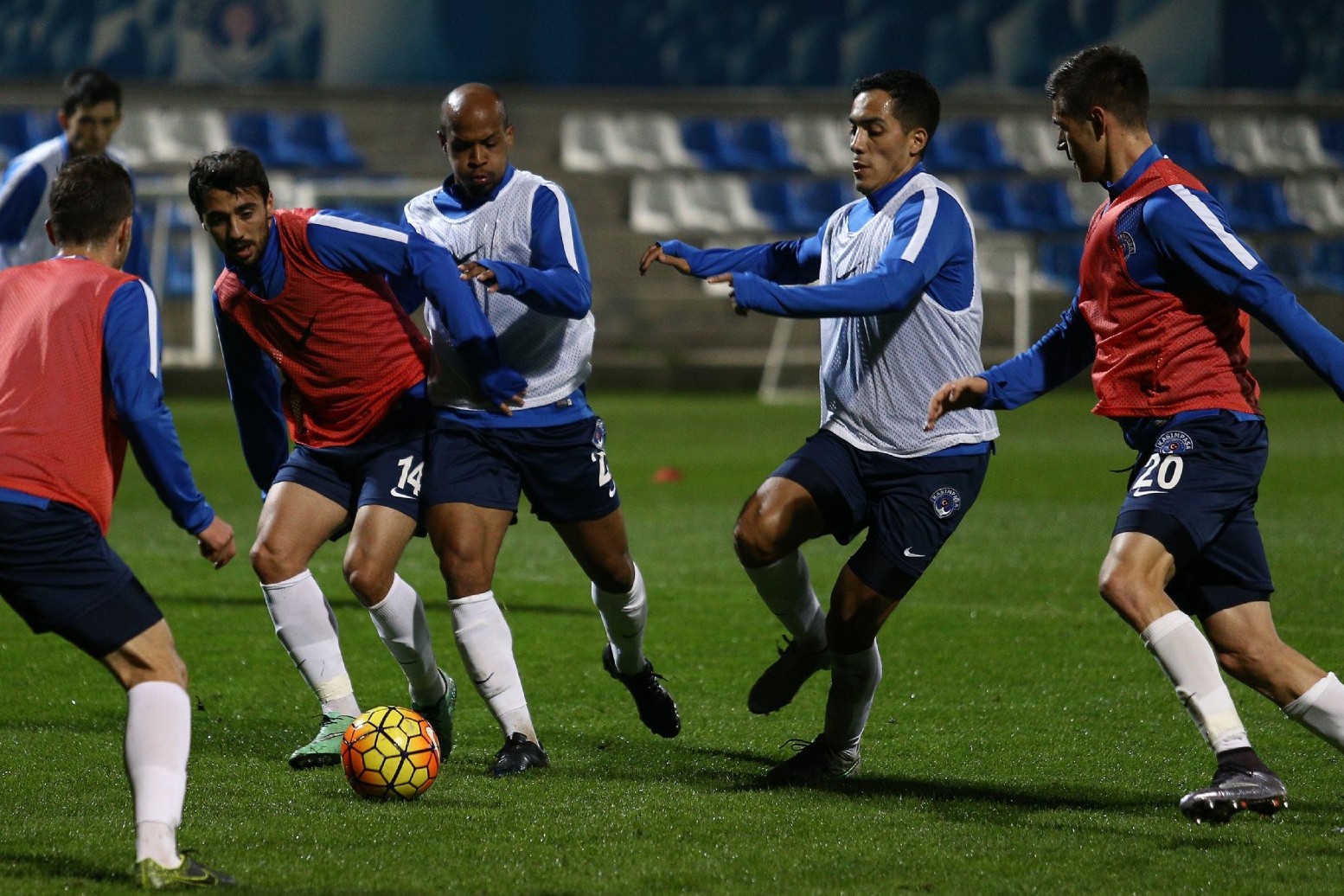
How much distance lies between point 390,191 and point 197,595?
39.0ft

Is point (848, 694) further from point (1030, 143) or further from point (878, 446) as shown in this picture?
point (1030, 143)

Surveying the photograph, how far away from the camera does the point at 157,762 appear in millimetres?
3666

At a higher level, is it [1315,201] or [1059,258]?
[1315,201]

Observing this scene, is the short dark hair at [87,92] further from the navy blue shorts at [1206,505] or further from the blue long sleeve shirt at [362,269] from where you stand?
the navy blue shorts at [1206,505]

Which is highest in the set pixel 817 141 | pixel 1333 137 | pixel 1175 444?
pixel 1333 137

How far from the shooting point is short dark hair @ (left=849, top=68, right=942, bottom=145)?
4.91m

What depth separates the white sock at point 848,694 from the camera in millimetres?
4930

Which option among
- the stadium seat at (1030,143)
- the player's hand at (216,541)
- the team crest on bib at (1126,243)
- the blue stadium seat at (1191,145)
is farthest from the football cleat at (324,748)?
the blue stadium seat at (1191,145)

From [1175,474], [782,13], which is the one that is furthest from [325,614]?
[782,13]

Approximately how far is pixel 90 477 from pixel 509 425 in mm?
1611

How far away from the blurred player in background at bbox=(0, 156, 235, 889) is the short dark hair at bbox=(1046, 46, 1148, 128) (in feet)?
7.80

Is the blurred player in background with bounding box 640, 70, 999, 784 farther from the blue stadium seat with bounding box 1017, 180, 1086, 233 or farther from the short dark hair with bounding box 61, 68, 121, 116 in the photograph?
the blue stadium seat with bounding box 1017, 180, 1086, 233

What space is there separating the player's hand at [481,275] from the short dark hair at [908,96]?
1204 mm

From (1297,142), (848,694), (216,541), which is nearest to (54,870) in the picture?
(216,541)
